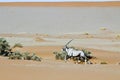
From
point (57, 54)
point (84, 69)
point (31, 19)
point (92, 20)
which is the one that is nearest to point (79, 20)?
point (92, 20)

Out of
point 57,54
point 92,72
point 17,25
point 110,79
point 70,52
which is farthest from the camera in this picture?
point 17,25

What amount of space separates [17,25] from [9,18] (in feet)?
28.1

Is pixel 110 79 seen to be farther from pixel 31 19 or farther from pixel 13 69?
pixel 31 19

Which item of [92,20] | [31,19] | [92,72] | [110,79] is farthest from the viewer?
[31,19]

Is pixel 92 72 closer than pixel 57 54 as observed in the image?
Yes

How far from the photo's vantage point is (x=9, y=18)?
2248 inches

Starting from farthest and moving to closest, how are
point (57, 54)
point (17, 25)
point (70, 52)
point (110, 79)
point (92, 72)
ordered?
point (17, 25)
point (57, 54)
point (70, 52)
point (92, 72)
point (110, 79)

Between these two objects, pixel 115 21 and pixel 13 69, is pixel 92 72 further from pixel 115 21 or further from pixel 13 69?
pixel 115 21

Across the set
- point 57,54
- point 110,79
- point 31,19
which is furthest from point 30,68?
point 31,19

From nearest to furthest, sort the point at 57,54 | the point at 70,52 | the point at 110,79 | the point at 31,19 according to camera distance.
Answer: the point at 110,79
the point at 70,52
the point at 57,54
the point at 31,19

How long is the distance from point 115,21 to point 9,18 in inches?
601

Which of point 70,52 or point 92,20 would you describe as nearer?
point 70,52

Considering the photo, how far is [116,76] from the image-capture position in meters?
9.55

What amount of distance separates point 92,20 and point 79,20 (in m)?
1.90
